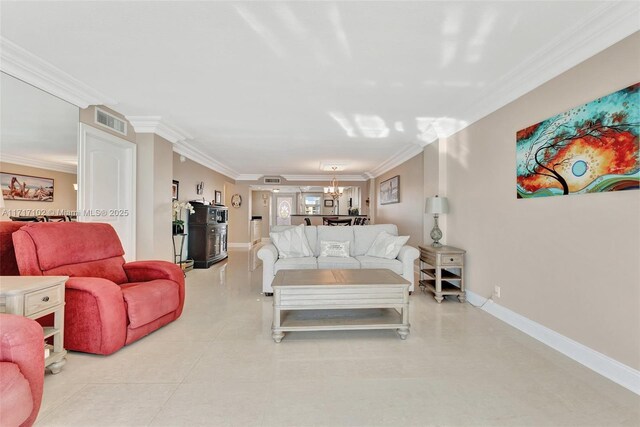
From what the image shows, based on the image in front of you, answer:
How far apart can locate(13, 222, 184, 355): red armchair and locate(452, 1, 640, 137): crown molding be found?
383cm

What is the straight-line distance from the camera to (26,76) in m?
2.57

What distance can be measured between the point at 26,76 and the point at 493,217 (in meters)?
4.74

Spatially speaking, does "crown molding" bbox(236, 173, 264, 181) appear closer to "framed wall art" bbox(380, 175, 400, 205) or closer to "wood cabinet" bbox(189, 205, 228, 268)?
"wood cabinet" bbox(189, 205, 228, 268)

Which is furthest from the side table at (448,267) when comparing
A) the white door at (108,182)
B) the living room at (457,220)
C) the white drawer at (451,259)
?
the white door at (108,182)

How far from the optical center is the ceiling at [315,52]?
1.89m

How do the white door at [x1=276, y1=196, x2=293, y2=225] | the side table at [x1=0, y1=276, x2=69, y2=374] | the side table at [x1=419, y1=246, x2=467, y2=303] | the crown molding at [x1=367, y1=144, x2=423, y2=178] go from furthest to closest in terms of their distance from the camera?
the white door at [x1=276, y1=196, x2=293, y2=225]
the crown molding at [x1=367, y1=144, x2=423, y2=178]
the side table at [x1=419, y1=246, x2=467, y2=303]
the side table at [x1=0, y1=276, x2=69, y2=374]

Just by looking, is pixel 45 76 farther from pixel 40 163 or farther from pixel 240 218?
pixel 240 218

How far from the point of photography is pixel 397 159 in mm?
6520

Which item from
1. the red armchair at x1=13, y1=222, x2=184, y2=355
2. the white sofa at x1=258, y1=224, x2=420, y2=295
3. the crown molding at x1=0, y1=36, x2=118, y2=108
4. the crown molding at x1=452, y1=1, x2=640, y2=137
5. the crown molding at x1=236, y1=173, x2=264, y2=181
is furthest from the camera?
the crown molding at x1=236, y1=173, x2=264, y2=181

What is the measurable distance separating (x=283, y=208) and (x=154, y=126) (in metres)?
9.45

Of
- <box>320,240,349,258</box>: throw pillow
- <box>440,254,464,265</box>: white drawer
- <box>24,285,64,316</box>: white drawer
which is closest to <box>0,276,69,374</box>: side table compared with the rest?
<box>24,285,64,316</box>: white drawer

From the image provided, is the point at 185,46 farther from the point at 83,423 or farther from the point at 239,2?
the point at 83,423

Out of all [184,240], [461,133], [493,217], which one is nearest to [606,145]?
[493,217]

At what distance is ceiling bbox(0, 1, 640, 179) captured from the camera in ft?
6.22
